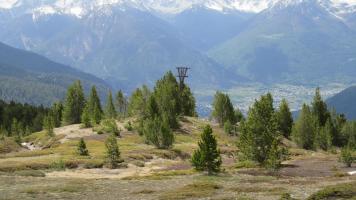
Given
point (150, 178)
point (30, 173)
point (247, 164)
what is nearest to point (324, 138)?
point (247, 164)

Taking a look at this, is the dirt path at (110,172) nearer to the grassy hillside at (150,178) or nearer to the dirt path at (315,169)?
the grassy hillside at (150,178)

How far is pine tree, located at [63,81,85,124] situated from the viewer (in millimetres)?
182875

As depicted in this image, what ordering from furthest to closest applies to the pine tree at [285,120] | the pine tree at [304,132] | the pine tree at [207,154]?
the pine tree at [285,120] < the pine tree at [304,132] < the pine tree at [207,154]

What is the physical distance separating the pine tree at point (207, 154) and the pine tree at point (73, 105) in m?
112

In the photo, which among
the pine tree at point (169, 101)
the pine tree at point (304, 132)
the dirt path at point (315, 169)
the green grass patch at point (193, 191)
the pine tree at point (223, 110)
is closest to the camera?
the green grass patch at point (193, 191)

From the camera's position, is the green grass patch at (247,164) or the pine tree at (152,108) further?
the pine tree at (152,108)

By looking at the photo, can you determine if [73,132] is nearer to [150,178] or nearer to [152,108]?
[152,108]

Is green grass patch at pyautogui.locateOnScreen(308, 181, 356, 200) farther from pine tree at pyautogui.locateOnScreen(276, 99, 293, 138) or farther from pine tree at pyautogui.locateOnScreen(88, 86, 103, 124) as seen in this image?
pine tree at pyautogui.locateOnScreen(276, 99, 293, 138)

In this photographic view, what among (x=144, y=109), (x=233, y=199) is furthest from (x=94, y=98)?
(x=233, y=199)

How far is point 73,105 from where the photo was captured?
184 metres

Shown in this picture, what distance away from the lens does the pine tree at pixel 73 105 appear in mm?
182875

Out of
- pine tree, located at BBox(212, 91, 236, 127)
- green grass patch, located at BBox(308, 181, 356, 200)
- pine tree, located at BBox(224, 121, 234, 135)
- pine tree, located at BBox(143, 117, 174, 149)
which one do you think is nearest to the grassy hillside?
green grass patch, located at BBox(308, 181, 356, 200)

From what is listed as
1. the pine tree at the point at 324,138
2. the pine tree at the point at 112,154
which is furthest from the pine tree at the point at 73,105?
the pine tree at the point at 112,154

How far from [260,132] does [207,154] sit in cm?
1215
